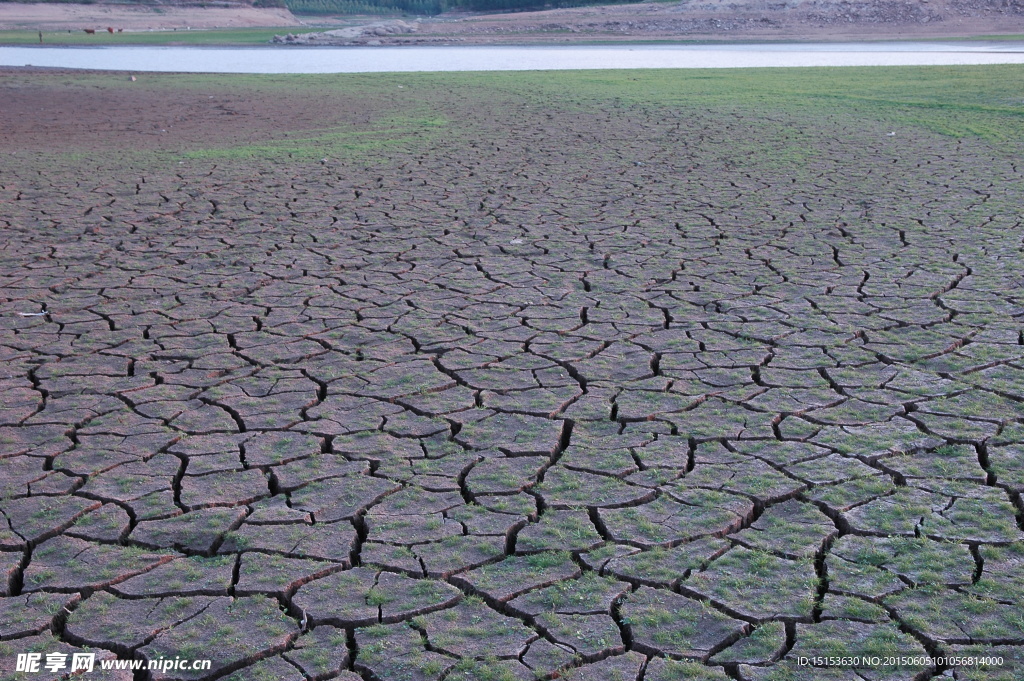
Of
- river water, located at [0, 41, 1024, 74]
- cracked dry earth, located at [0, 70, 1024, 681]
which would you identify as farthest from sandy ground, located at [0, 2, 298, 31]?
cracked dry earth, located at [0, 70, 1024, 681]

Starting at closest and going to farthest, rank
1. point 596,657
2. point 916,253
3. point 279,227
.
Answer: point 596,657 < point 916,253 < point 279,227

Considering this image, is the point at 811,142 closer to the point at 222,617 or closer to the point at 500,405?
the point at 500,405

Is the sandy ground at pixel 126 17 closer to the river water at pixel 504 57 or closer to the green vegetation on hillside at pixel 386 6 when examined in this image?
the green vegetation on hillside at pixel 386 6

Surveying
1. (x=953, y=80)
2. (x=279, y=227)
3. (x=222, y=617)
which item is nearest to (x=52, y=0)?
(x=953, y=80)

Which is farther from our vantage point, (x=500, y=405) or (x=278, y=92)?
(x=278, y=92)

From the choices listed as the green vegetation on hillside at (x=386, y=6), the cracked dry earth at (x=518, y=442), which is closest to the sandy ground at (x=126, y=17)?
the green vegetation on hillside at (x=386, y=6)

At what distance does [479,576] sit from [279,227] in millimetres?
5480

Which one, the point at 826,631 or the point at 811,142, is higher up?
the point at 811,142

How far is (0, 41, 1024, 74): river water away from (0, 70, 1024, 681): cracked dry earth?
20.9m

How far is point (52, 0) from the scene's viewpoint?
244 ft

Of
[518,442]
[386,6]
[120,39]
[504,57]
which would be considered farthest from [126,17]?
[518,442]

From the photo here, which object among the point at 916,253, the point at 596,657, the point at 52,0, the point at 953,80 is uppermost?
the point at 52,0

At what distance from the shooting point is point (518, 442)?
3.85 metres

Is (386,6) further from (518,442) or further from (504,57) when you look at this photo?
(518,442)
